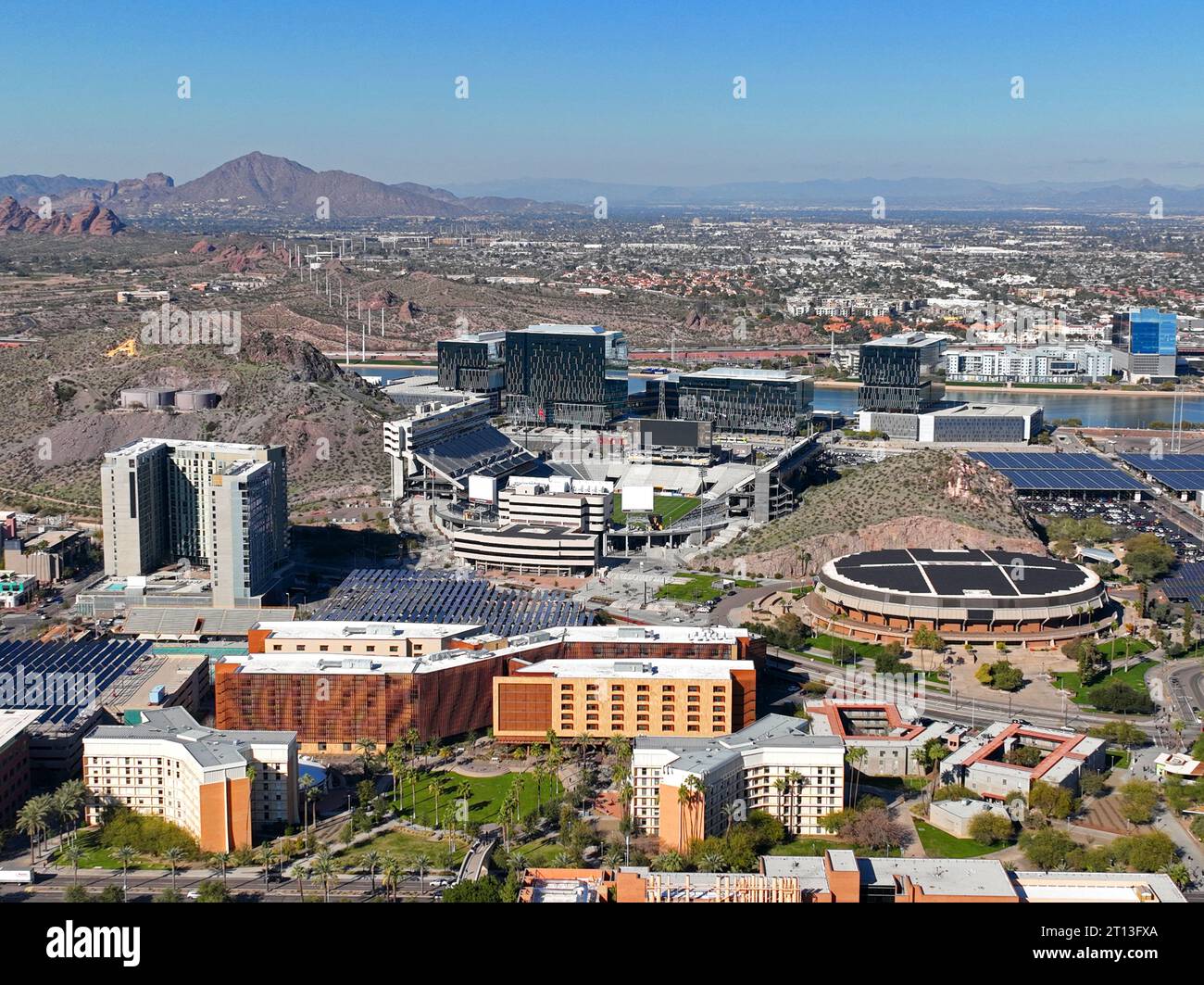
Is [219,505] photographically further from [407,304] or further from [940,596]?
[407,304]

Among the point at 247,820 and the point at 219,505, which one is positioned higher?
the point at 219,505

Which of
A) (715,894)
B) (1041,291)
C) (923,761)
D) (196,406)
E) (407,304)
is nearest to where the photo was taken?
(715,894)

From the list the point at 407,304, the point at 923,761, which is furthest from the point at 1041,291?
the point at 923,761

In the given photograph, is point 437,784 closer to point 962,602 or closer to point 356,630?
point 356,630

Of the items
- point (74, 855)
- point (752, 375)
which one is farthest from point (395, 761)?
point (752, 375)

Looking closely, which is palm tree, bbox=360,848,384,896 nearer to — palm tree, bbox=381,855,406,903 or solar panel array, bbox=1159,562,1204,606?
palm tree, bbox=381,855,406,903

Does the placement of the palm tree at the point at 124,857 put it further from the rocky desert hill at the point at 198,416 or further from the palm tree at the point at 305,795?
the rocky desert hill at the point at 198,416

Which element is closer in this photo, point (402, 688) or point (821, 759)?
point (821, 759)
